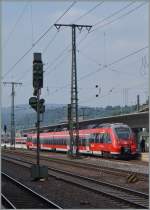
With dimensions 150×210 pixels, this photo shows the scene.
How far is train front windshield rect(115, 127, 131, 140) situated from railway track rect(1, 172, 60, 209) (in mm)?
23694

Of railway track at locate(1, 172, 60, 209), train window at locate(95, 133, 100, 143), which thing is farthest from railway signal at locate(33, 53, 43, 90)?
train window at locate(95, 133, 100, 143)

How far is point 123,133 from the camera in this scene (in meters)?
45.6

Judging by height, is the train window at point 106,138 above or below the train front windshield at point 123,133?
below

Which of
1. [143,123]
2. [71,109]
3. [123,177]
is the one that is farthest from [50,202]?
[143,123]

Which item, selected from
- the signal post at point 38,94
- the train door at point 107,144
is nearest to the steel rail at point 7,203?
the signal post at point 38,94

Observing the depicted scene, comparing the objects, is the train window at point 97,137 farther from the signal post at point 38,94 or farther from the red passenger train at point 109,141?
the signal post at point 38,94

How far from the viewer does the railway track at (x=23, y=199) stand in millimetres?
15664

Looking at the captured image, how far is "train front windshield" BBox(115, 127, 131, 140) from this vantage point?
45.3 metres

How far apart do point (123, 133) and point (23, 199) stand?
93.5ft

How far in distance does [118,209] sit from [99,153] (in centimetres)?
3407

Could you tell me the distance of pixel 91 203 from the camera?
645 inches

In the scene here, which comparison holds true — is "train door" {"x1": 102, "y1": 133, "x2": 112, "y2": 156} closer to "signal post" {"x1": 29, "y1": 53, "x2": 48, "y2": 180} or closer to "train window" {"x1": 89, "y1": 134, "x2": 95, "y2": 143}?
"train window" {"x1": 89, "y1": 134, "x2": 95, "y2": 143}

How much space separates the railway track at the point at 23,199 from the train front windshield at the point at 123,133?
23.7m

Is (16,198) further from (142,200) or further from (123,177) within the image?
(123,177)
